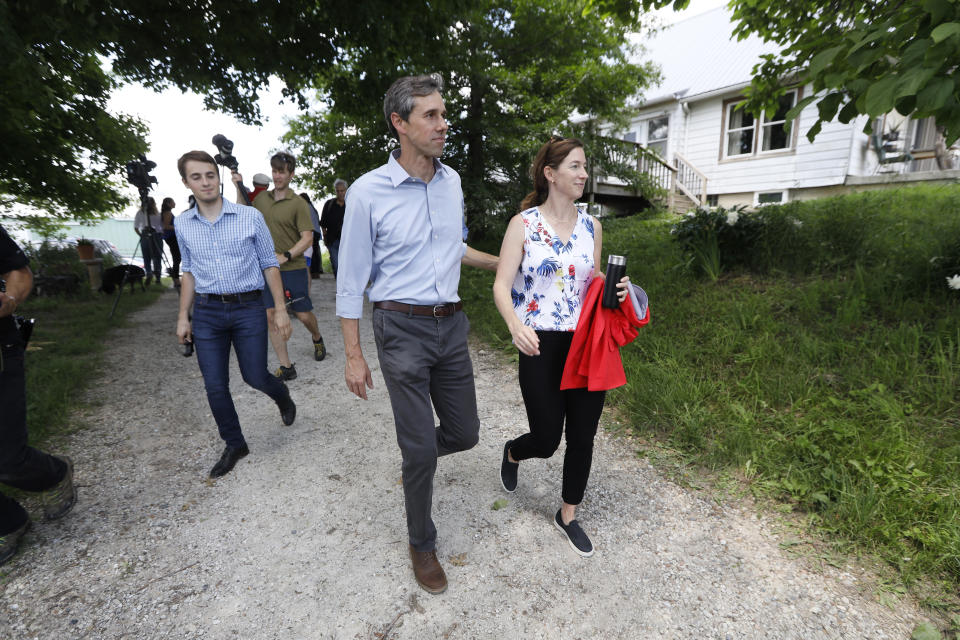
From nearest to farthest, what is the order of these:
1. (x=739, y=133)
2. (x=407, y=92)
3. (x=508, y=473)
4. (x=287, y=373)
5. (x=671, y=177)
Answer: (x=407, y=92)
(x=508, y=473)
(x=287, y=373)
(x=739, y=133)
(x=671, y=177)

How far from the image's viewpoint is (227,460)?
139 inches

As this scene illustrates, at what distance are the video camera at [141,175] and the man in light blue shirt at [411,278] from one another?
7138mm

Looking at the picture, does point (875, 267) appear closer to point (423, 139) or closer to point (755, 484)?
point (755, 484)

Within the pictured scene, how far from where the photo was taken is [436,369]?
2.49 metres

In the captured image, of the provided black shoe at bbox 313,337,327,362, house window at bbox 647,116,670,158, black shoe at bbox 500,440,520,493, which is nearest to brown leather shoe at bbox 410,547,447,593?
black shoe at bbox 500,440,520,493

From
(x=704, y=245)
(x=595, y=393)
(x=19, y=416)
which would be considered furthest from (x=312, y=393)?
(x=704, y=245)

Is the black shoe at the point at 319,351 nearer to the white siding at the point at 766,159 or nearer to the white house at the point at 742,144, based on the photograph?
the white house at the point at 742,144

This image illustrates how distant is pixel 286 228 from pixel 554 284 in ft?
12.6

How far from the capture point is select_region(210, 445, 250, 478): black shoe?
3.49 meters

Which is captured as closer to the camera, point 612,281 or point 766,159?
point 612,281

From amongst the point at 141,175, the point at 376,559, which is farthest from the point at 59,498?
the point at 141,175

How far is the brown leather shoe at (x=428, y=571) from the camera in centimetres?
237

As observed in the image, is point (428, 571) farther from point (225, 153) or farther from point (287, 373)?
point (225, 153)

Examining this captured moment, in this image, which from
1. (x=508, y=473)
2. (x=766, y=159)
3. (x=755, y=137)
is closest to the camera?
(x=508, y=473)
